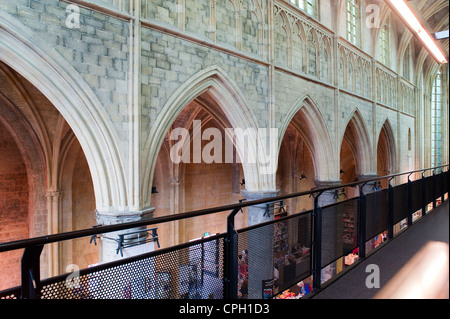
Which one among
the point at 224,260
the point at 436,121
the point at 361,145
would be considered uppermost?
the point at 436,121

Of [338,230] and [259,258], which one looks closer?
[259,258]

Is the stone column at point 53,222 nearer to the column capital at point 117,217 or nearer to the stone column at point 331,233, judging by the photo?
the column capital at point 117,217

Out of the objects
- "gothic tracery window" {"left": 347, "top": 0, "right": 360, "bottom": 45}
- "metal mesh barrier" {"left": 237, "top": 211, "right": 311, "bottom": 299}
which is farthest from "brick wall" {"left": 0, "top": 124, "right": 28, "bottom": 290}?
"gothic tracery window" {"left": 347, "top": 0, "right": 360, "bottom": 45}

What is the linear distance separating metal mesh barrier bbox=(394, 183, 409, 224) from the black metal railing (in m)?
0.80

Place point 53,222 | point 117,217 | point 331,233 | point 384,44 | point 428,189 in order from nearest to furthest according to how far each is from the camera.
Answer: point 331,233
point 117,217
point 428,189
point 53,222
point 384,44

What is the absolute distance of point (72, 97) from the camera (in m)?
A: 4.59

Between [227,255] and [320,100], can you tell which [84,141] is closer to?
[227,255]

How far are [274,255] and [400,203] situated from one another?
9.52 ft

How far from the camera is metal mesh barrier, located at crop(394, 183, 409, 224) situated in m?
4.34

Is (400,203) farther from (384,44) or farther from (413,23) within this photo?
(384,44)

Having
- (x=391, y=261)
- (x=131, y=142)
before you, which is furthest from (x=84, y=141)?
(x=391, y=261)

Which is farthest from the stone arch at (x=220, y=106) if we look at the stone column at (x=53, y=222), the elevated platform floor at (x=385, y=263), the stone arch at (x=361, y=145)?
the stone arch at (x=361, y=145)

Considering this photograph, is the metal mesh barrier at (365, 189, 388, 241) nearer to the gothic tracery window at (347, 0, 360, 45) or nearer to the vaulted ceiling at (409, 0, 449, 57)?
the gothic tracery window at (347, 0, 360, 45)

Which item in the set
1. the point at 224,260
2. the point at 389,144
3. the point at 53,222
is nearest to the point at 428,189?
the point at 224,260
